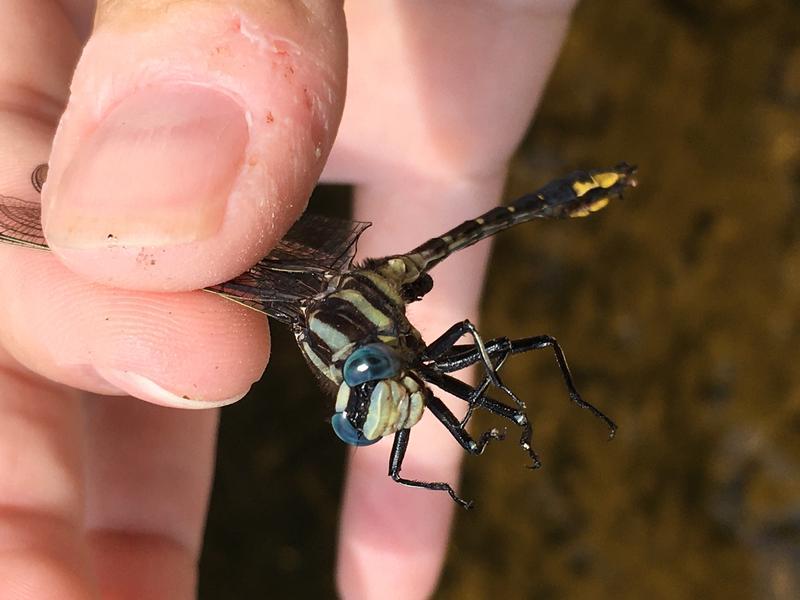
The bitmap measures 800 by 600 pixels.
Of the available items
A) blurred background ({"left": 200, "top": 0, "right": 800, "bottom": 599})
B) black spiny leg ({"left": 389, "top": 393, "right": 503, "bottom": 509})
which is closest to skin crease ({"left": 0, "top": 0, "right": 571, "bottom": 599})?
black spiny leg ({"left": 389, "top": 393, "right": 503, "bottom": 509})

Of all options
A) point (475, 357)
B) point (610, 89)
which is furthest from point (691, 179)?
point (475, 357)

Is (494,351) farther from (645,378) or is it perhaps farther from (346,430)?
(645,378)

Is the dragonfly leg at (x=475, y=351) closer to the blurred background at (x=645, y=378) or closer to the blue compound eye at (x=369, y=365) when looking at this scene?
the blue compound eye at (x=369, y=365)

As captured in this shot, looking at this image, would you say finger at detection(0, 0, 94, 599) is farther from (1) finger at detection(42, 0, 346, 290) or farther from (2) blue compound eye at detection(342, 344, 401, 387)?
(2) blue compound eye at detection(342, 344, 401, 387)

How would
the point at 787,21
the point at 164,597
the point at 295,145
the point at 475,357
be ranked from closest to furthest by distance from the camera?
the point at 295,145
the point at 475,357
the point at 164,597
the point at 787,21

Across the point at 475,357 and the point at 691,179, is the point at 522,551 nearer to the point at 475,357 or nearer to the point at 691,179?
the point at 691,179

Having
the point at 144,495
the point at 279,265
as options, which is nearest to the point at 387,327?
the point at 279,265
